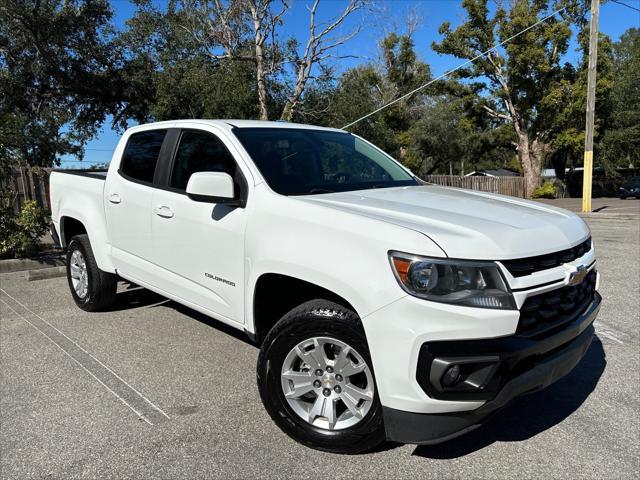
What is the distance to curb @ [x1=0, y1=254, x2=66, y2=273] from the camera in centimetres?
751

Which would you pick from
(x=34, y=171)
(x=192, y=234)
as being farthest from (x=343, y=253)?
(x=34, y=171)

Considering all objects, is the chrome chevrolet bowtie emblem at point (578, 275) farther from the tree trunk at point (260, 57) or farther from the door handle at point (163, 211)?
the tree trunk at point (260, 57)

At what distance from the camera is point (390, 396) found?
243 cm

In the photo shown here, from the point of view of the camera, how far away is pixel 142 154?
177 inches

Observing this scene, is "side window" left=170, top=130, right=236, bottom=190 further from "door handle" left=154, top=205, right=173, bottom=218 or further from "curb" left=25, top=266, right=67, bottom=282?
"curb" left=25, top=266, right=67, bottom=282

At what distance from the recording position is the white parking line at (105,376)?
10.8ft

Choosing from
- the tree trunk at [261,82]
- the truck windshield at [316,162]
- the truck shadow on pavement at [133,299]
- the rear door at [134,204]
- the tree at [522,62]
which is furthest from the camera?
the tree at [522,62]

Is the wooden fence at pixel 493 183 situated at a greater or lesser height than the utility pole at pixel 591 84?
lesser

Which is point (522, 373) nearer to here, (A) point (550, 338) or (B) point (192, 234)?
(A) point (550, 338)

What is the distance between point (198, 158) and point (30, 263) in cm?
520

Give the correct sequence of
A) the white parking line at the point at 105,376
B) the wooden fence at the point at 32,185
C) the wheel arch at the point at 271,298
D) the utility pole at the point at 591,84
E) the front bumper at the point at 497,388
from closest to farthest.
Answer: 1. the front bumper at the point at 497,388
2. the wheel arch at the point at 271,298
3. the white parking line at the point at 105,376
4. the wooden fence at the point at 32,185
5. the utility pole at the point at 591,84

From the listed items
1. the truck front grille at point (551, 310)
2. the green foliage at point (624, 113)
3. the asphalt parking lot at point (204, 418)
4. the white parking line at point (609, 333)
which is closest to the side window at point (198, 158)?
the asphalt parking lot at point (204, 418)

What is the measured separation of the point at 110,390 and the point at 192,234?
4.06 feet

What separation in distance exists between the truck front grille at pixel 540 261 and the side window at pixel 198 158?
1948 mm
